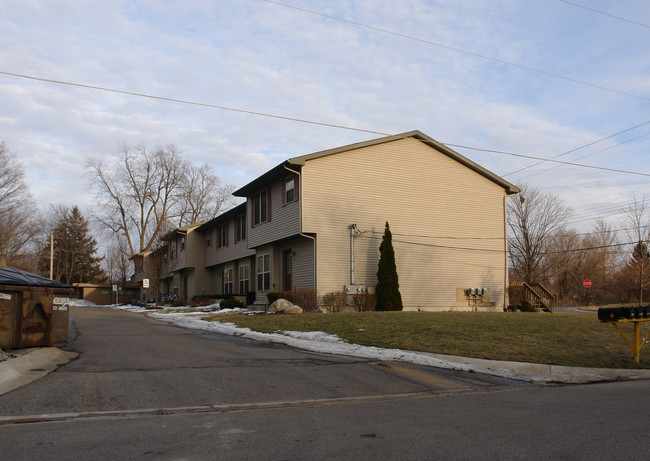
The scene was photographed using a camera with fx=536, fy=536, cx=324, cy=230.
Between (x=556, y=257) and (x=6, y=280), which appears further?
(x=556, y=257)

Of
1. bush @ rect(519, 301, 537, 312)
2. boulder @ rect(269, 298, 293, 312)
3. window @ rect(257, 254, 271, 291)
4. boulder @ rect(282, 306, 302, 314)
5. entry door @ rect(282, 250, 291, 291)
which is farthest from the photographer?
bush @ rect(519, 301, 537, 312)

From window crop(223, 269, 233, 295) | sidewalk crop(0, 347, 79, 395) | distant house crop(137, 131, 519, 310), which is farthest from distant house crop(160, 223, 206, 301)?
sidewalk crop(0, 347, 79, 395)

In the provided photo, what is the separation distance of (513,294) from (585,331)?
14.2 m

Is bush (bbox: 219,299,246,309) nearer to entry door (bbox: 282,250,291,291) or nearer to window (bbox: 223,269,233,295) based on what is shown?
entry door (bbox: 282,250,291,291)

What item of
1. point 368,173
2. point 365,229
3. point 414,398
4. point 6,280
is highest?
point 368,173

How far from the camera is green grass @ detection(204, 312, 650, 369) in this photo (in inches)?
460

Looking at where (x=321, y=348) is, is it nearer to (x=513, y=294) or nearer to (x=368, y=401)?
(x=368, y=401)

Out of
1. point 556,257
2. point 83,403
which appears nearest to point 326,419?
point 83,403

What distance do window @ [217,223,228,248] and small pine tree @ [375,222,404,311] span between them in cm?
1642

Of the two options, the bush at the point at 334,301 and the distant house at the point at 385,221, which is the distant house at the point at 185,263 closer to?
the distant house at the point at 385,221

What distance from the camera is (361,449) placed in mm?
5020

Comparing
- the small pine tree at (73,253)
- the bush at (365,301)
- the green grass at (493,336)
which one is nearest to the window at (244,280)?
the bush at (365,301)

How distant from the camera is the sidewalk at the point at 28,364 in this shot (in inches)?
320

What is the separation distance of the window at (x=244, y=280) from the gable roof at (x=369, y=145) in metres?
5.42
